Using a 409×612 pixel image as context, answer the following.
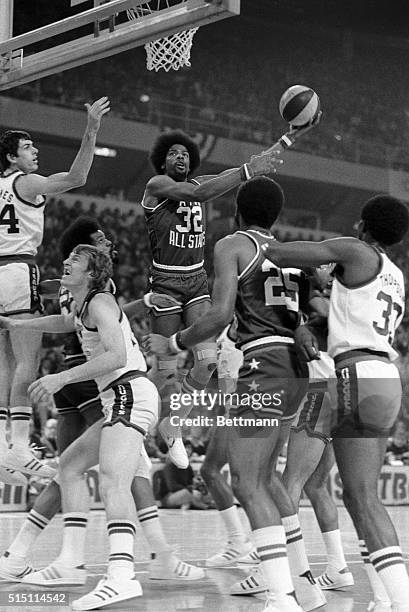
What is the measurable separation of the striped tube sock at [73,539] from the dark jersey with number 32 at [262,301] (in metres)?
1.68

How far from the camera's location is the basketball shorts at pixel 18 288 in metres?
7.15

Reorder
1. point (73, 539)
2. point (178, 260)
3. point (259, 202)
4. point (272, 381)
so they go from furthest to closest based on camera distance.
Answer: point (178, 260) → point (73, 539) → point (259, 202) → point (272, 381)

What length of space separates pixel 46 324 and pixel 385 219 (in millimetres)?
2434

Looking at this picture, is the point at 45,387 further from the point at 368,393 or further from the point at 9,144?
the point at 9,144

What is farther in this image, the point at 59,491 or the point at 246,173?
the point at 59,491

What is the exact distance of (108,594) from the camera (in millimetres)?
5660

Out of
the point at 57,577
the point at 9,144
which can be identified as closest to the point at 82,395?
the point at 57,577

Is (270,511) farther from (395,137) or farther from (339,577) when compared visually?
(395,137)

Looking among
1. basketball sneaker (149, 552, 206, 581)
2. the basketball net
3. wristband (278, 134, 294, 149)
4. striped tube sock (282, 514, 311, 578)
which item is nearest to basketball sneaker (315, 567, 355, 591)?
striped tube sock (282, 514, 311, 578)

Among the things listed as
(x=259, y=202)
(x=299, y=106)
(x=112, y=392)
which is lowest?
(x=112, y=392)

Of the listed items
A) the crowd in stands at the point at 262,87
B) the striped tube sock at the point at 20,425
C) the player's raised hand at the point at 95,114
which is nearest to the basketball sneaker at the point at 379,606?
the striped tube sock at the point at 20,425

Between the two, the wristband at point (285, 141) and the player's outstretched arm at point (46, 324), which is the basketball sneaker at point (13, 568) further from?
the wristband at point (285, 141)

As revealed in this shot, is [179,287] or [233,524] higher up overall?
[179,287]

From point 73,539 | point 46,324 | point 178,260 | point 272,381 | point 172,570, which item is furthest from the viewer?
point 178,260
